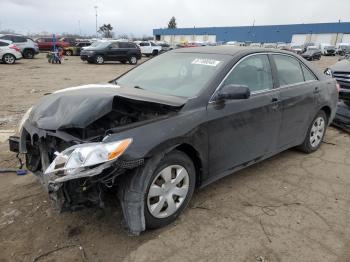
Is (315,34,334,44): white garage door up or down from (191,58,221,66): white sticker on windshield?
up

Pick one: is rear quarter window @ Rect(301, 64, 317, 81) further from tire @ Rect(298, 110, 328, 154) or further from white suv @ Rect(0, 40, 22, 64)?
white suv @ Rect(0, 40, 22, 64)

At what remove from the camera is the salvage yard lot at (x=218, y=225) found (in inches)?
115

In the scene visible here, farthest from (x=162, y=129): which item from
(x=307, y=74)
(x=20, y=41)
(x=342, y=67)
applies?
(x=20, y=41)

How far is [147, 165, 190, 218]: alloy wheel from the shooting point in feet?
10.1

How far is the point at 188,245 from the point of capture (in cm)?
301

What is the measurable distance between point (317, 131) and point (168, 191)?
322cm

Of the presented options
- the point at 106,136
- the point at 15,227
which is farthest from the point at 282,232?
the point at 15,227

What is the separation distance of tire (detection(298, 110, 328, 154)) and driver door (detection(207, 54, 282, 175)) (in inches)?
41.2

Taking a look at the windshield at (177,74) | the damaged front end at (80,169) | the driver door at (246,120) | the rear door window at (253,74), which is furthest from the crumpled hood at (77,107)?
the rear door window at (253,74)

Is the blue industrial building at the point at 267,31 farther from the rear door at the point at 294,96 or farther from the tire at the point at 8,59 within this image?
the rear door at the point at 294,96

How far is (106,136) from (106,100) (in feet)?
1.04

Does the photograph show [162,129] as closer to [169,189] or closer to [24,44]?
[169,189]

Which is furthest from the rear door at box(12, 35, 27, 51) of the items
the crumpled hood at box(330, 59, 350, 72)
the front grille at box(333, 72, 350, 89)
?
the front grille at box(333, 72, 350, 89)

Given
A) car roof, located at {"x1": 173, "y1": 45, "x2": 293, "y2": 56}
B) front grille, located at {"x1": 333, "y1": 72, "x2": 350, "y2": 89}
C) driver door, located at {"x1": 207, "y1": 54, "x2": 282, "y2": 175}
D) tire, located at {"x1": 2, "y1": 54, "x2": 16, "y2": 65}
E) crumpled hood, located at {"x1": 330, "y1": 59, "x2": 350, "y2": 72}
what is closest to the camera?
driver door, located at {"x1": 207, "y1": 54, "x2": 282, "y2": 175}
